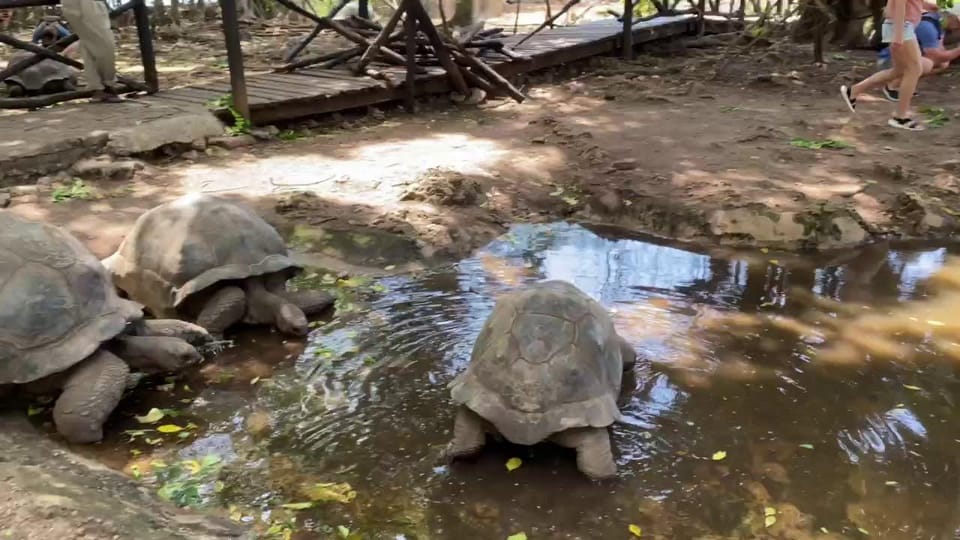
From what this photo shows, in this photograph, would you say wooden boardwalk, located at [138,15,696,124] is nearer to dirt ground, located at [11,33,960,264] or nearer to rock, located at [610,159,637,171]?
dirt ground, located at [11,33,960,264]

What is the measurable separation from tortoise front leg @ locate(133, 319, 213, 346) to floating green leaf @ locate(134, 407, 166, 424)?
15.7 inches

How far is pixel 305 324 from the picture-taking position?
462 centimetres

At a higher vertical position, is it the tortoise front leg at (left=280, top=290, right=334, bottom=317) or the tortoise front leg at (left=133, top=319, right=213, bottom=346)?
the tortoise front leg at (left=133, top=319, right=213, bottom=346)

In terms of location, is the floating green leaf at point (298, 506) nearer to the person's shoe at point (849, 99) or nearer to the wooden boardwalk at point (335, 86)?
the wooden boardwalk at point (335, 86)

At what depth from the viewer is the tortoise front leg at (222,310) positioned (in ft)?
15.0

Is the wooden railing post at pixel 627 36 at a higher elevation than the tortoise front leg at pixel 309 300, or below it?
higher

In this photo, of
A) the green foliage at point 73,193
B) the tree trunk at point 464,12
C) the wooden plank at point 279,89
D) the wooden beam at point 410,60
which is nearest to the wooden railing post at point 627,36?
the wooden beam at point 410,60

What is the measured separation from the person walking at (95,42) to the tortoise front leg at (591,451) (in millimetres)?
7784

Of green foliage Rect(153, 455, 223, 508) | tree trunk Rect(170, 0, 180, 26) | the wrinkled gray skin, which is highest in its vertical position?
tree trunk Rect(170, 0, 180, 26)

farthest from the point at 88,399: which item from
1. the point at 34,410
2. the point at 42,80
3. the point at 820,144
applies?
the point at 42,80

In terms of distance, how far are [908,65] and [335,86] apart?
6.16 metres

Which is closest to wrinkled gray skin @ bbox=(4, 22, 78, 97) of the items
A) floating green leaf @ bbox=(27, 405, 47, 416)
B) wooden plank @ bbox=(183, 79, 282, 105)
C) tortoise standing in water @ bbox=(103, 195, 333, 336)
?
wooden plank @ bbox=(183, 79, 282, 105)

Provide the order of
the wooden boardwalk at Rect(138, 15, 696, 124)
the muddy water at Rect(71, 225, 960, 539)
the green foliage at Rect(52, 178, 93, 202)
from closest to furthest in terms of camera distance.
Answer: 1. the muddy water at Rect(71, 225, 960, 539)
2. the green foliage at Rect(52, 178, 93, 202)
3. the wooden boardwalk at Rect(138, 15, 696, 124)

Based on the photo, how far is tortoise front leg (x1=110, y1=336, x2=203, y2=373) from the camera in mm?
3939
